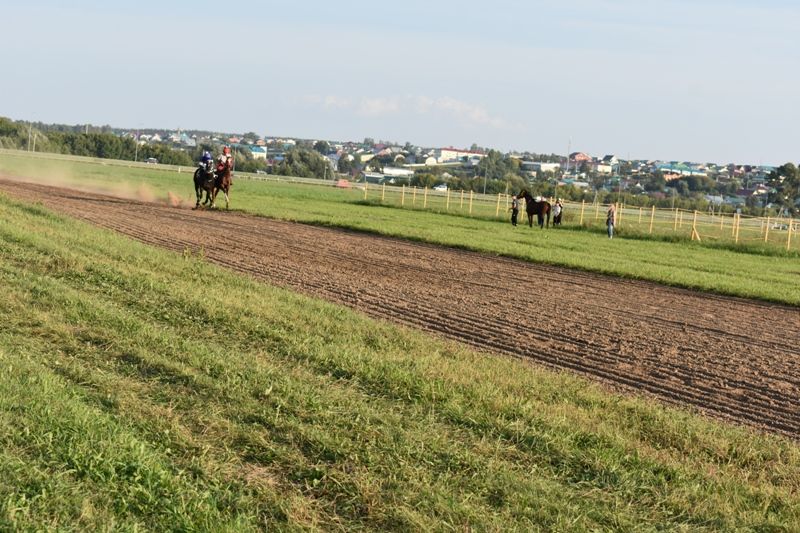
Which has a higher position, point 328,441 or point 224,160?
point 224,160

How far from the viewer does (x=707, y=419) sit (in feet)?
30.7

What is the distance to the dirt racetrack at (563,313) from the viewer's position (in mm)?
11328

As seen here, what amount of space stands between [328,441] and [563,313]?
942 cm

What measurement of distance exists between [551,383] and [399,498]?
12.8 ft

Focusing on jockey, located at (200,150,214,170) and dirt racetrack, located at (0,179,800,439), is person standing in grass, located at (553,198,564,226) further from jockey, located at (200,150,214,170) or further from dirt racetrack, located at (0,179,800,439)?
dirt racetrack, located at (0,179,800,439)

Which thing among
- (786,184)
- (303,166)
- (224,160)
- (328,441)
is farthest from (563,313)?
(303,166)

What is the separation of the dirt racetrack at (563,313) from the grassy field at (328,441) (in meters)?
1.36

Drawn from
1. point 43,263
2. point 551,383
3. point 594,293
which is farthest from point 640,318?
point 43,263

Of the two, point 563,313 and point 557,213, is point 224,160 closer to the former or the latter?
point 557,213

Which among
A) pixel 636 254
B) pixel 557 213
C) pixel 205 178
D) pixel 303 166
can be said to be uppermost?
pixel 205 178

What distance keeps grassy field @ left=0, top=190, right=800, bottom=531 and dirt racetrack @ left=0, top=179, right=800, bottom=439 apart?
136cm

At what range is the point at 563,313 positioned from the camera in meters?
16.2

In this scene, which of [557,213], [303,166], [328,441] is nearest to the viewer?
[328,441]

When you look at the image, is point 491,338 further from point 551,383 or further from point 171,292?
point 171,292
